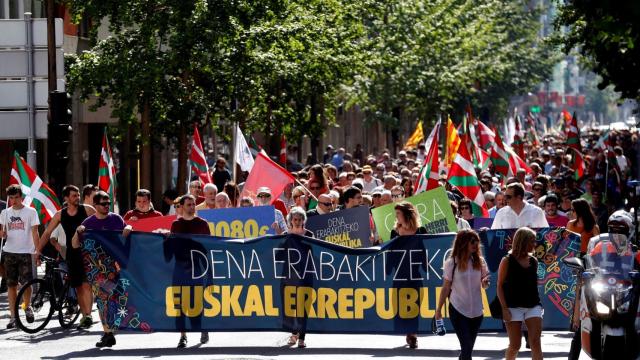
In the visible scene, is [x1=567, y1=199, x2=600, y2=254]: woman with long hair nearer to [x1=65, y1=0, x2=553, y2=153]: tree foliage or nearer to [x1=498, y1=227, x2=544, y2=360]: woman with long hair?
[x1=498, y1=227, x2=544, y2=360]: woman with long hair

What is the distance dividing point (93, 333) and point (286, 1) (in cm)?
1371

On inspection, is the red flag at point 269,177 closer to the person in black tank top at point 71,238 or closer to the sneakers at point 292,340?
the person in black tank top at point 71,238

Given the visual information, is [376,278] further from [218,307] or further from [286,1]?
[286,1]

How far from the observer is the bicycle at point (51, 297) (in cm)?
1855

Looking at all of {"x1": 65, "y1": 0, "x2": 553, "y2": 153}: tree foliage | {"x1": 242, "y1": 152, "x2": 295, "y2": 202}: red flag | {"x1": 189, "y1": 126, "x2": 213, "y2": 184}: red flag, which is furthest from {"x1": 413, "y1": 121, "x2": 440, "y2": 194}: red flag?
{"x1": 65, "y1": 0, "x2": 553, "y2": 153}: tree foliage

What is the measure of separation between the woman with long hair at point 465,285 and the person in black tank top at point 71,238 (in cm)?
581

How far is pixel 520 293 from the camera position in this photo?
13664 millimetres

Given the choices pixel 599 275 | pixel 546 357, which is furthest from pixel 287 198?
pixel 599 275

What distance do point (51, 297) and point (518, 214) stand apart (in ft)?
18.0

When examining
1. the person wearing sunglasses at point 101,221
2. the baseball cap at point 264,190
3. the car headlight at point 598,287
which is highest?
the baseball cap at point 264,190

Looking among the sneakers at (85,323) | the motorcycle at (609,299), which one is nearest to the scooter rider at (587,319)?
the motorcycle at (609,299)

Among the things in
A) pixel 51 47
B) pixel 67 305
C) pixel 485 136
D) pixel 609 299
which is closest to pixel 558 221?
pixel 67 305

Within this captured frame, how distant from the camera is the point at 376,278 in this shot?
16.8 m

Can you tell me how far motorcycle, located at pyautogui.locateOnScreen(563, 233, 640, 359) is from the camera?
515 inches
